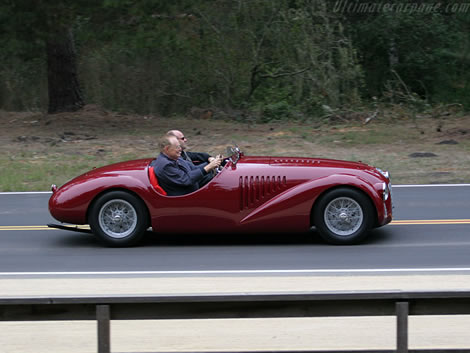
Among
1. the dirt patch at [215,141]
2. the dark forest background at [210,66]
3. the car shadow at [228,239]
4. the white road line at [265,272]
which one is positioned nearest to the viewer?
the white road line at [265,272]

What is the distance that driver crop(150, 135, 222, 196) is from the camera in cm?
849

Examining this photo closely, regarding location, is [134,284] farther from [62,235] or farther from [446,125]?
[446,125]

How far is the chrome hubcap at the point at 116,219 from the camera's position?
8555mm

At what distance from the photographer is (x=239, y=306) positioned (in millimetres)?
3904

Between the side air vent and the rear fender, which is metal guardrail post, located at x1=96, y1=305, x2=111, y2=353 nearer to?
the rear fender

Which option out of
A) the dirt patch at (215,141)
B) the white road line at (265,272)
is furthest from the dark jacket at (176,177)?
the dirt patch at (215,141)

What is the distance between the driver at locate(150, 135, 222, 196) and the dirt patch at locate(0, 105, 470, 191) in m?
5.76

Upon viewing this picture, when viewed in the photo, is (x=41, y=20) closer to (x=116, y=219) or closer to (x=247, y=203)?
(x=116, y=219)

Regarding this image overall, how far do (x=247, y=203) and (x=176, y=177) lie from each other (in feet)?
2.81

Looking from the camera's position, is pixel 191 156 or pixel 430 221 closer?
pixel 191 156

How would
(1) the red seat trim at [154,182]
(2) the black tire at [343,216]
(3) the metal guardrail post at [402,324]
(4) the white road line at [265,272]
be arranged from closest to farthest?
(3) the metal guardrail post at [402,324], (4) the white road line at [265,272], (2) the black tire at [343,216], (1) the red seat trim at [154,182]

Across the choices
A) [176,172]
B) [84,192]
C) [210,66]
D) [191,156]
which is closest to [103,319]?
[176,172]

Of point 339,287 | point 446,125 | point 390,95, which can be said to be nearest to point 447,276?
point 339,287

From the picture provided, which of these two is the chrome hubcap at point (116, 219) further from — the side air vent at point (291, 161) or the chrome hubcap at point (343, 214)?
the chrome hubcap at point (343, 214)
